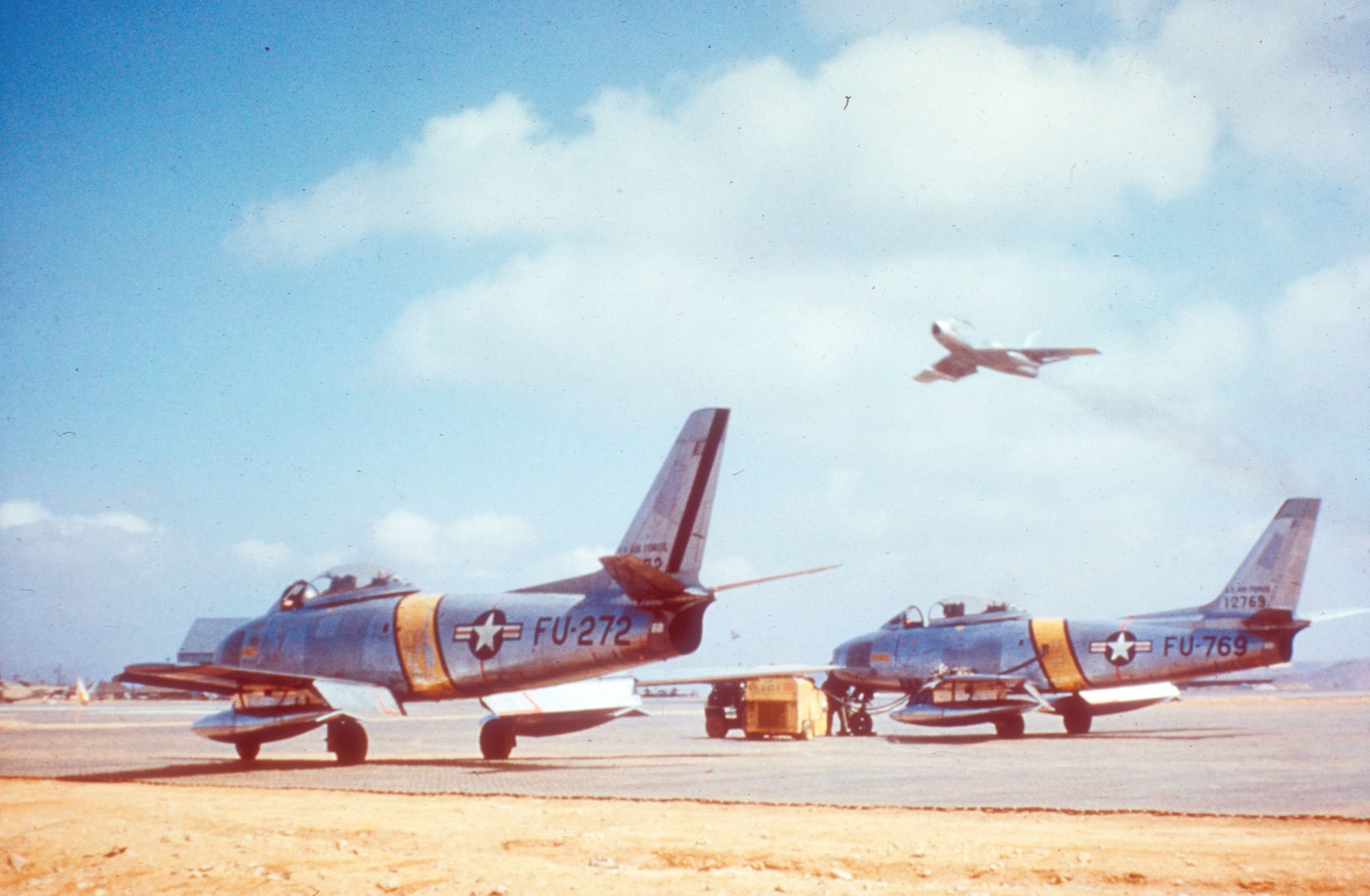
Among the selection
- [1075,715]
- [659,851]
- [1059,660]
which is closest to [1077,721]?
[1075,715]

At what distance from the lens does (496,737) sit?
2005 cm

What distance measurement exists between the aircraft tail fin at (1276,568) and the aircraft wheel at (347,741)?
21973 mm

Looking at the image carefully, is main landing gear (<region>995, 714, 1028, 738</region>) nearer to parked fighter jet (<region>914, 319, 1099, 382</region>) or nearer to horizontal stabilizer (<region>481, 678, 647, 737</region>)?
parked fighter jet (<region>914, 319, 1099, 382</region>)

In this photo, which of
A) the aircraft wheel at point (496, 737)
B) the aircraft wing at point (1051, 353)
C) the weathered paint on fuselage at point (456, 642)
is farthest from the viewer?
the aircraft wing at point (1051, 353)

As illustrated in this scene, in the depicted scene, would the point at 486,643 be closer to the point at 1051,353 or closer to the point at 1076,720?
the point at 1051,353

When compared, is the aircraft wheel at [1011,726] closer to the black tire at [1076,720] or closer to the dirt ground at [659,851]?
the black tire at [1076,720]

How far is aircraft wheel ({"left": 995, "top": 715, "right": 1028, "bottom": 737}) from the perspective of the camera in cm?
2830

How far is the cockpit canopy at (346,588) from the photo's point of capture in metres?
21.1

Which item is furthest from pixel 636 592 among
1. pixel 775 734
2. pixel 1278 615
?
pixel 1278 615

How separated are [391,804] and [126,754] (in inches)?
509

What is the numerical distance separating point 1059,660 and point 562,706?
53.3ft

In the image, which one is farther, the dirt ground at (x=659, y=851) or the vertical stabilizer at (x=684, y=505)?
the vertical stabilizer at (x=684, y=505)

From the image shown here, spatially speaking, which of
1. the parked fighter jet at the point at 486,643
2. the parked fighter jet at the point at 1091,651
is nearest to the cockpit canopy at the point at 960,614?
the parked fighter jet at the point at 1091,651

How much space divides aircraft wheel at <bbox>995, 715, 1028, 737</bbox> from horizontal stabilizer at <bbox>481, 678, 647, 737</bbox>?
489 inches
